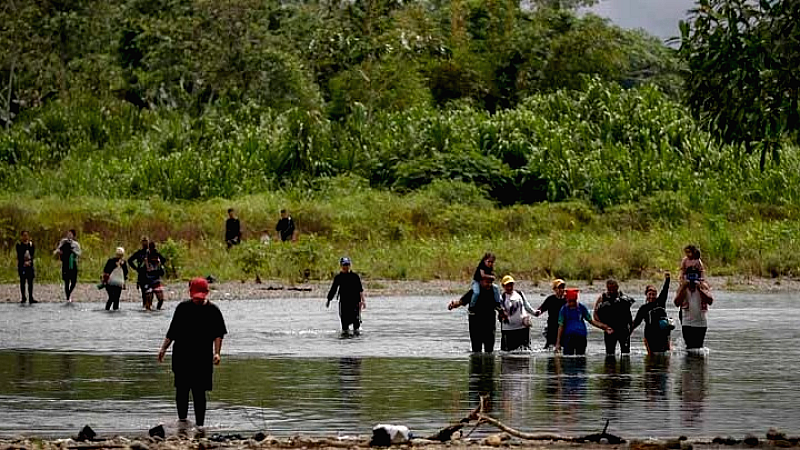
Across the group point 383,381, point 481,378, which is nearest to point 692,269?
point 481,378

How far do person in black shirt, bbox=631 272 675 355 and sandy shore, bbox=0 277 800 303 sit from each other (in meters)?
13.4

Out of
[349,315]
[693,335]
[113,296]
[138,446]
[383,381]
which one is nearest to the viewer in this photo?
[138,446]

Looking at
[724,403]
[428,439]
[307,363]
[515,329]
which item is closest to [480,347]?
[515,329]

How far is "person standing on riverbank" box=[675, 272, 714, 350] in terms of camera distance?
80.0ft

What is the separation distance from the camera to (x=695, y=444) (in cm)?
1499

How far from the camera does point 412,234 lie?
5253 cm

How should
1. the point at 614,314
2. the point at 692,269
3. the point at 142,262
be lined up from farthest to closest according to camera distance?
the point at 142,262 < the point at 614,314 < the point at 692,269

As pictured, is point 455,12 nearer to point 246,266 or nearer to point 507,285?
point 246,266

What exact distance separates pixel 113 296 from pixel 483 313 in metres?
13.5

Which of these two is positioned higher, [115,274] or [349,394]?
[115,274]

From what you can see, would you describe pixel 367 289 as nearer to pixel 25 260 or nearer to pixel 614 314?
pixel 25 260

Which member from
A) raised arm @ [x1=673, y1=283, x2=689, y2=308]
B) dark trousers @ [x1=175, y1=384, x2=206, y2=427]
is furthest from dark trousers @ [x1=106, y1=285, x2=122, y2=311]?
dark trousers @ [x1=175, y1=384, x2=206, y2=427]

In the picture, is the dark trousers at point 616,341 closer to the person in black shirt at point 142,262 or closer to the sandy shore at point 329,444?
the sandy shore at point 329,444

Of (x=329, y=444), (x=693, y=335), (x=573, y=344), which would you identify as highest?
(x=693, y=335)
